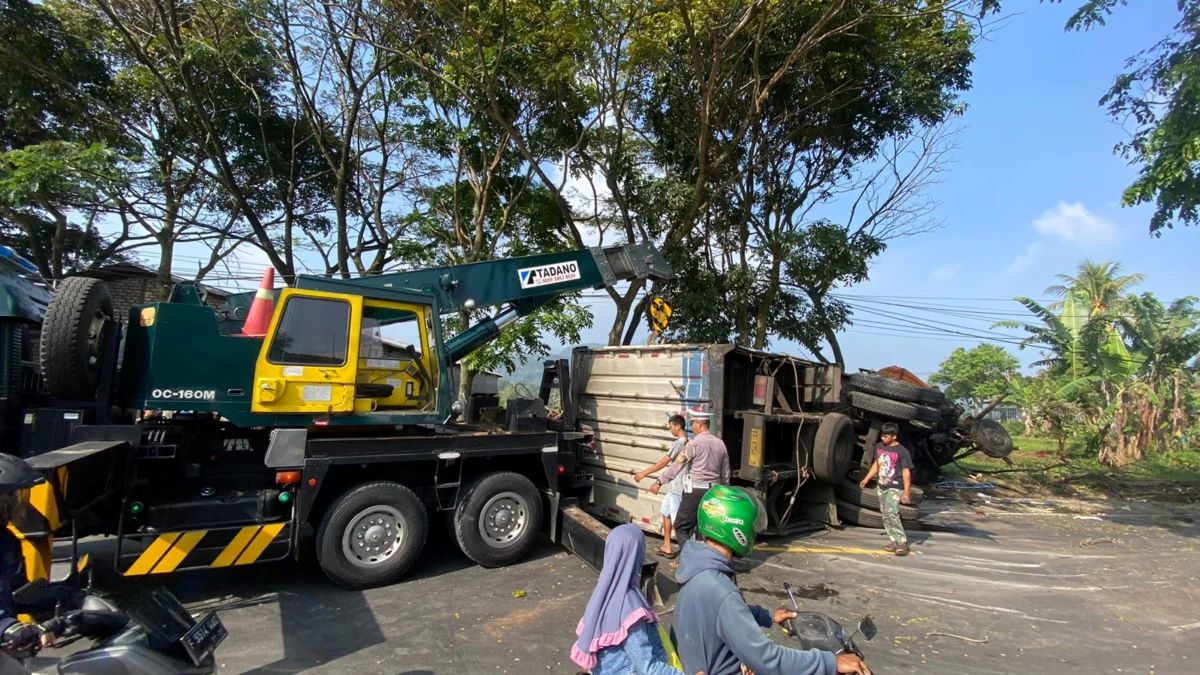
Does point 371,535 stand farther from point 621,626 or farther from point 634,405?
point 621,626

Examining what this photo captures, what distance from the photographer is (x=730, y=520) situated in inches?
91.5

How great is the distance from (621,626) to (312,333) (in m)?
4.40

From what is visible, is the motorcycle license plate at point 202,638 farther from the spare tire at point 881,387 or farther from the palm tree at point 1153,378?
the palm tree at point 1153,378

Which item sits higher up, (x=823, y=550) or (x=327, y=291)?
(x=327, y=291)

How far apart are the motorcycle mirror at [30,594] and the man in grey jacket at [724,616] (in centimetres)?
275

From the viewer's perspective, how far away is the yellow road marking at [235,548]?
17.6 ft

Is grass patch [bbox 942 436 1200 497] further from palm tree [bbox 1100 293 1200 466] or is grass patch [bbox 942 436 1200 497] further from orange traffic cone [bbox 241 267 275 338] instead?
orange traffic cone [bbox 241 267 275 338]

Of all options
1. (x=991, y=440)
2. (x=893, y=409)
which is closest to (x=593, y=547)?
(x=893, y=409)

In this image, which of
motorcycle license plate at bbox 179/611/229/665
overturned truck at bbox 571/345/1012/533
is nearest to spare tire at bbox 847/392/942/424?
overturned truck at bbox 571/345/1012/533

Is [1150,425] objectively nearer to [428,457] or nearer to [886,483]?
[886,483]

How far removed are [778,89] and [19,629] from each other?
12.8 meters

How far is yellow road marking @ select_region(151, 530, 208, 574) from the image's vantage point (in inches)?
204

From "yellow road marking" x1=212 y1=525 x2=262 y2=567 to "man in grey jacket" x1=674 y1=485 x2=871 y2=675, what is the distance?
444 centimetres

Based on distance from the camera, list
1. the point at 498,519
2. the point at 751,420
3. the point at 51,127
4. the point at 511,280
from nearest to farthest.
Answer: the point at 498,519, the point at 751,420, the point at 511,280, the point at 51,127
